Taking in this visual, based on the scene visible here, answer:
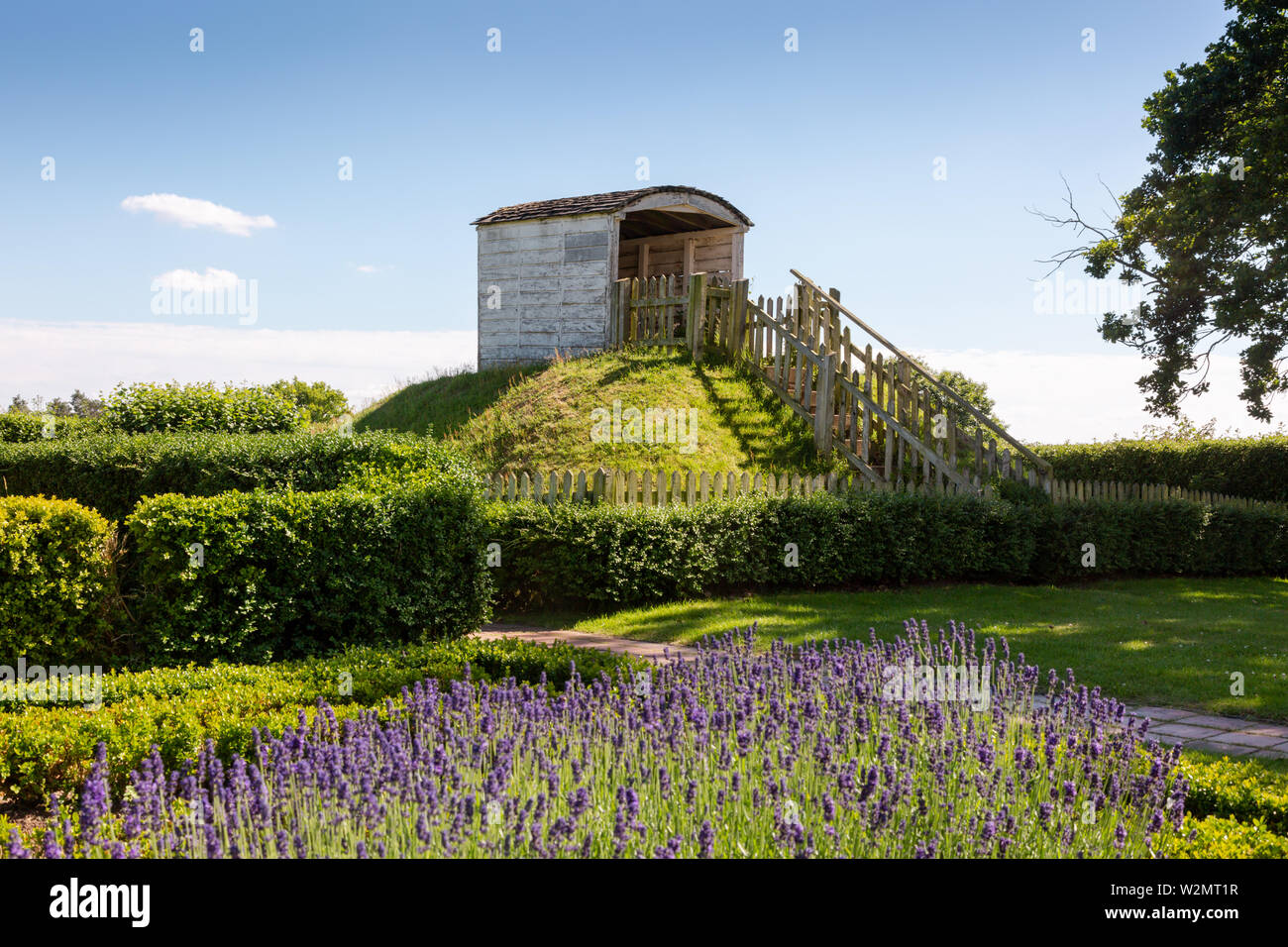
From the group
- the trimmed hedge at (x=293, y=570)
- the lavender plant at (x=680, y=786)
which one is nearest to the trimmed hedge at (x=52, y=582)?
the trimmed hedge at (x=293, y=570)

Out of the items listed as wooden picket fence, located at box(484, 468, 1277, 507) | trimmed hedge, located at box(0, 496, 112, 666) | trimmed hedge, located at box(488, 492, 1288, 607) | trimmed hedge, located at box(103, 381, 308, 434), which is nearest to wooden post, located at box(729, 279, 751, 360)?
wooden picket fence, located at box(484, 468, 1277, 507)

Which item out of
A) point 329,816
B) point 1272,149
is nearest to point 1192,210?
point 1272,149

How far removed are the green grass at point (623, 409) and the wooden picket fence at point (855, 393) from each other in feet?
1.68

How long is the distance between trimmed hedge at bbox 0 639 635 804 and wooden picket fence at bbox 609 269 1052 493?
934 centimetres

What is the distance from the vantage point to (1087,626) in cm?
1083

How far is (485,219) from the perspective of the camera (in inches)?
878

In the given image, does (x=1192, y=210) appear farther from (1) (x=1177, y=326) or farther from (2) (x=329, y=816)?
(2) (x=329, y=816)

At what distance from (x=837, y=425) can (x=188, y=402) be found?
36.5 feet

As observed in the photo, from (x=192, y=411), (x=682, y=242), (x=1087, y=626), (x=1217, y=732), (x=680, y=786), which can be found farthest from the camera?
(x=682, y=242)

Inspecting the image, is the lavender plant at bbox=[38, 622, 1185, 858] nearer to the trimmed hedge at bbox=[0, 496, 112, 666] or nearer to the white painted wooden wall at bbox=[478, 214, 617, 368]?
the trimmed hedge at bbox=[0, 496, 112, 666]

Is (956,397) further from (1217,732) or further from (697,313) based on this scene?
(1217,732)

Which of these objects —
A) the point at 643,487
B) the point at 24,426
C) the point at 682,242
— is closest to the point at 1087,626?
the point at 643,487

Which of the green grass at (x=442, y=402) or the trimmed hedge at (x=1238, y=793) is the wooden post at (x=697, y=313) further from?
the trimmed hedge at (x=1238, y=793)

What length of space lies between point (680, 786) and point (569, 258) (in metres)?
18.2
